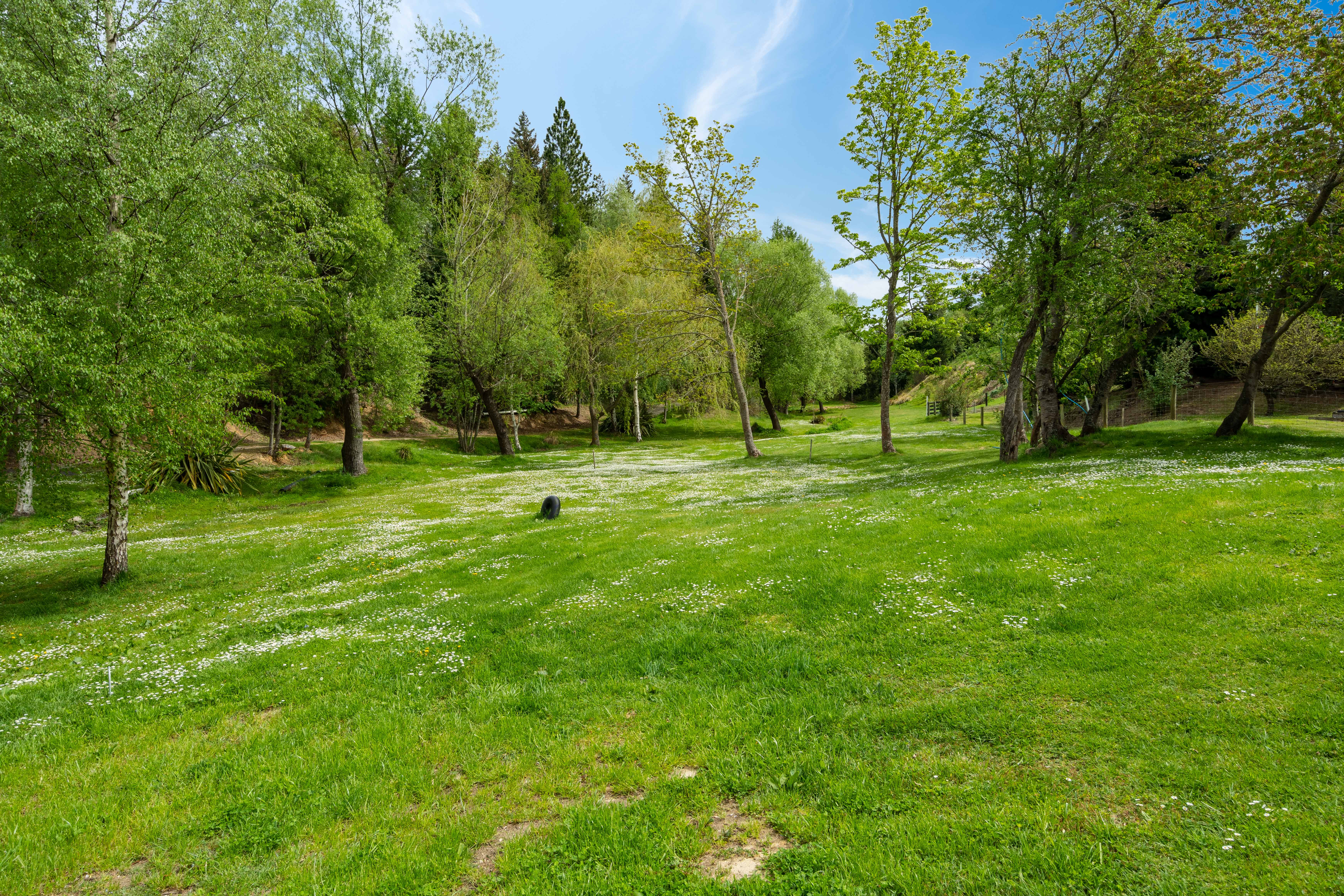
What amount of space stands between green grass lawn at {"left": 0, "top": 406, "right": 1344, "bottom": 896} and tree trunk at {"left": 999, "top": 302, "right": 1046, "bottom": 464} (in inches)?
346

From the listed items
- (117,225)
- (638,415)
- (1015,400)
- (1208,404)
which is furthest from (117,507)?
(1208,404)

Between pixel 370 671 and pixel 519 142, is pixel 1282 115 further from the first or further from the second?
pixel 519 142

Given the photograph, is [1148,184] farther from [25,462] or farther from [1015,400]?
[25,462]

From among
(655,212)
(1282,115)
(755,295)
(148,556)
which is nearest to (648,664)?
(148,556)

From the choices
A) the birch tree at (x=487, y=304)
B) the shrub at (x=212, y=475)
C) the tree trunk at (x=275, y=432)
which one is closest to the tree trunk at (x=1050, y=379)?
the birch tree at (x=487, y=304)

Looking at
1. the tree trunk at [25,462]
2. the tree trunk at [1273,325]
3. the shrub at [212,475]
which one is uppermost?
the tree trunk at [1273,325]

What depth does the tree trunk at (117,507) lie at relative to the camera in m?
14.9

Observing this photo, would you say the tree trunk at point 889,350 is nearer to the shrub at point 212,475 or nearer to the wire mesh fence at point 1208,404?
the wire mesh fence at point 1208,404

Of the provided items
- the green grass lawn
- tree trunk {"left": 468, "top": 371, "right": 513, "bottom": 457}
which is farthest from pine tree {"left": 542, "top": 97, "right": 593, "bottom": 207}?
the green grass lawn

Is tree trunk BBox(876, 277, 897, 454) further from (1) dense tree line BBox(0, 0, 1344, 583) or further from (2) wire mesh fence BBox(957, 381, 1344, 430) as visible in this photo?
(2) wire mesh fence BBox(957, 381, 1344, 430)

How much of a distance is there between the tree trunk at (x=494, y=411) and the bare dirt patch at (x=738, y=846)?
40810 millimetres

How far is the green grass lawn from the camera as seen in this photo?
4965mm

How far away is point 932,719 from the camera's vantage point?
6.69 m

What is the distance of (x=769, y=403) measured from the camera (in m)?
63.2
